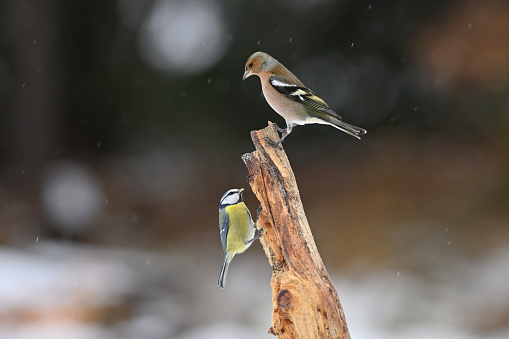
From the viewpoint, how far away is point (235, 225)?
4785mm

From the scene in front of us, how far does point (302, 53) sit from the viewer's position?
9438mm

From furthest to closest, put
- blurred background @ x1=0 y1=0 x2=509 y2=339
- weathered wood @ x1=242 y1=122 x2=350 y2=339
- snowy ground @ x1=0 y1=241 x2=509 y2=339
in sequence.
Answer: blurred background @ x1=0 y1=0 x2=509 y2=339
snowy ground @ x1=0 y1=241 x2=509 y2=339
weathered wood @ x1=242 y1=122 x2=350 y2=339

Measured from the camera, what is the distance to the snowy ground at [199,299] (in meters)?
7.00

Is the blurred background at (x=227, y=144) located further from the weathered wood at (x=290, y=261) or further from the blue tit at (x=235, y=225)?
the weathered wood at (x=290, y=261)

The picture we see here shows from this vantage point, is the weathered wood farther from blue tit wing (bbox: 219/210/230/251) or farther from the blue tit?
blue tit wing (bbox: 219/210/230/251)

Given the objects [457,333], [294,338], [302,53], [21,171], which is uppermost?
[302,53]

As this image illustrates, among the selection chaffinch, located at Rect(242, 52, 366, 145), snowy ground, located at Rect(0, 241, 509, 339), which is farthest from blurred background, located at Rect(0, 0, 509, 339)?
chaffinch, located at Rect(242, 52, 366, 145)

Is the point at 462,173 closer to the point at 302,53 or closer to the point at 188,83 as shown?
the point at 302,53

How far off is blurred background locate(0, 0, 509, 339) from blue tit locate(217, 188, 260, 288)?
9.67 feet

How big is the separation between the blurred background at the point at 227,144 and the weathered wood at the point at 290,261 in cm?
405

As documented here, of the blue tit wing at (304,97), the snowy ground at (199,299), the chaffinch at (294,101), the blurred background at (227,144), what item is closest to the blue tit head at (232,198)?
the chaffinch at (294,101)

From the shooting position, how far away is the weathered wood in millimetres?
3395

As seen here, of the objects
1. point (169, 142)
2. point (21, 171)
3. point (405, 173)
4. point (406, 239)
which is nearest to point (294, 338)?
point (406, 239)

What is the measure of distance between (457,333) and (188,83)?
5466mm
